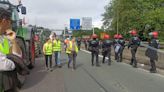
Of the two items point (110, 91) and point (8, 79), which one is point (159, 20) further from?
point (8, 79)

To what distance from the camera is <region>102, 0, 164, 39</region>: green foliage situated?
244ft

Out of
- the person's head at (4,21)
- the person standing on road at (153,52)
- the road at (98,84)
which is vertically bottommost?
the road at (98,84)

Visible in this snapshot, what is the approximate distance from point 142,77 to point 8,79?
1252 centimetres

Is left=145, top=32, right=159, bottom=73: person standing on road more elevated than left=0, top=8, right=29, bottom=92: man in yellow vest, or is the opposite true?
left=0, top=8, right=29, bottom=92: man in yellow vest

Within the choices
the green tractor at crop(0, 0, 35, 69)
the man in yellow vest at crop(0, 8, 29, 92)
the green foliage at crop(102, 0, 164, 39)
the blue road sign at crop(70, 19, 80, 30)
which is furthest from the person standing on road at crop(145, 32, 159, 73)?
the green foliage at crop(102, 0, 164, 39)

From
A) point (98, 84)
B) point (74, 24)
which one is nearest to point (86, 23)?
point (74, 24)

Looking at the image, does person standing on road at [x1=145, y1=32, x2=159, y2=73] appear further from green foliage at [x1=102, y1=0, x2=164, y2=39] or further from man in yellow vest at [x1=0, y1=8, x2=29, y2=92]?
green foliage at [x1=102, y1=0, x2=164, y2=39]

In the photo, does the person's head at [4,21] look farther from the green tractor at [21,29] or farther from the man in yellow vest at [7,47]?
the green tractor at [21,29]

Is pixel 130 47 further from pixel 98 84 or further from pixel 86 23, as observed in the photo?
pixel 86 23

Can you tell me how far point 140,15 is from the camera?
8094 centimetres

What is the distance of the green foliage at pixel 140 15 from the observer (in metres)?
74.4

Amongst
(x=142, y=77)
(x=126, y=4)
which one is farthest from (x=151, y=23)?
(x=142, y=77)

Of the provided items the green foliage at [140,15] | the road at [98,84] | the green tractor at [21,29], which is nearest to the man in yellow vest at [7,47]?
the road at [98,84]

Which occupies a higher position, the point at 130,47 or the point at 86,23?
the point at 86,23
